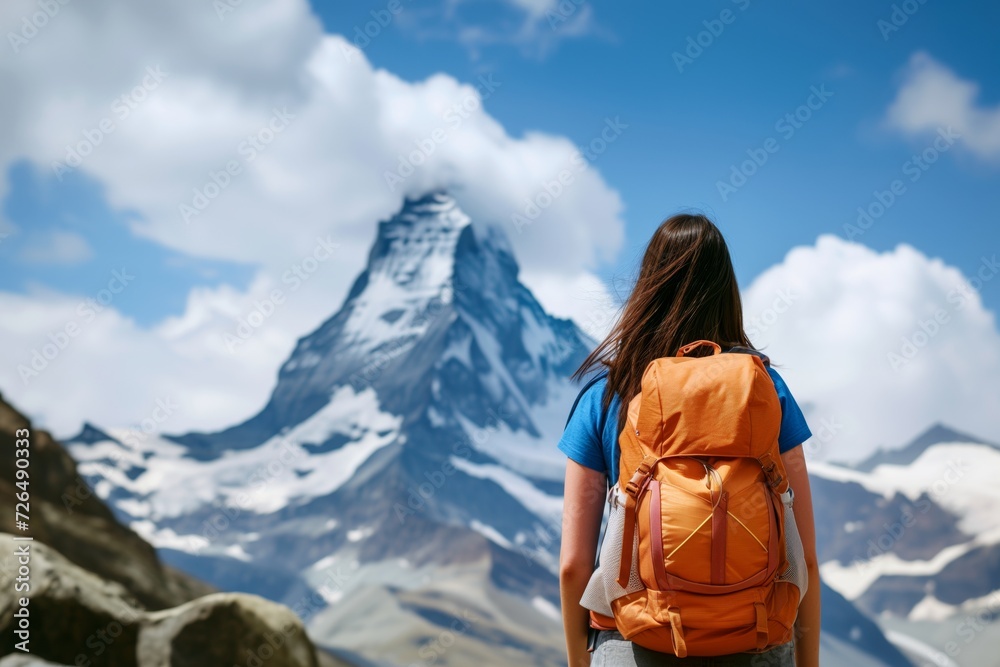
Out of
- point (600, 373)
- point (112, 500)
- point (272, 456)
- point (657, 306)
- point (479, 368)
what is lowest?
point (600, 373)

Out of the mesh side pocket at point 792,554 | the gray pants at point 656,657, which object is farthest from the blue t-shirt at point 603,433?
the gray pants at point 656,657

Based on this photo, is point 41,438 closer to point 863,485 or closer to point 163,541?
point 163,541

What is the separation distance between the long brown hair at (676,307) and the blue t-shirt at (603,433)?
26mm

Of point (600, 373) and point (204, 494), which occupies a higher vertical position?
point (204, 494)

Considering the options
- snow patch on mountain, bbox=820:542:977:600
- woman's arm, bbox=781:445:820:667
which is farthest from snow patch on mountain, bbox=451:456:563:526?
woman's arm, bbox=781:445:820:667

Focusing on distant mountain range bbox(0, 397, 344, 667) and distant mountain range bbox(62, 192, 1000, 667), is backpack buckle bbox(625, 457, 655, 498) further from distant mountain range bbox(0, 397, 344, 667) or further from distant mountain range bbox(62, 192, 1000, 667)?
distant mountain range bbox(62, 192, 1000, 667)

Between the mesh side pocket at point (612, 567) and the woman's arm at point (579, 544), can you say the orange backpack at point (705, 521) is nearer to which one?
the mesh side pocket at point (612, 567)

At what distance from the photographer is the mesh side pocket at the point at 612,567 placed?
4.27 feet

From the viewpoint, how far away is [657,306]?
1478 mm

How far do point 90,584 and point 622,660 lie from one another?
18.7 ft

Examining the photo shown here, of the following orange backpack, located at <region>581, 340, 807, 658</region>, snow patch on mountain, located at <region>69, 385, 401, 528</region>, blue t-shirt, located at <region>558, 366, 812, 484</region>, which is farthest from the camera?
snow patch on mountain, located at <region>69, 385, 401, 528</region>

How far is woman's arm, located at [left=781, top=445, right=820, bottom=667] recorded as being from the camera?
4.59 feet

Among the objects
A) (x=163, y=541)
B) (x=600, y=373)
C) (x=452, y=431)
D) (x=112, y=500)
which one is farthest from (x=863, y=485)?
(x=600, y=373)

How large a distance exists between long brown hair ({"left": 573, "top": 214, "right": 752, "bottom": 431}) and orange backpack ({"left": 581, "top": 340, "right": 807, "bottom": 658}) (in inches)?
5.0
